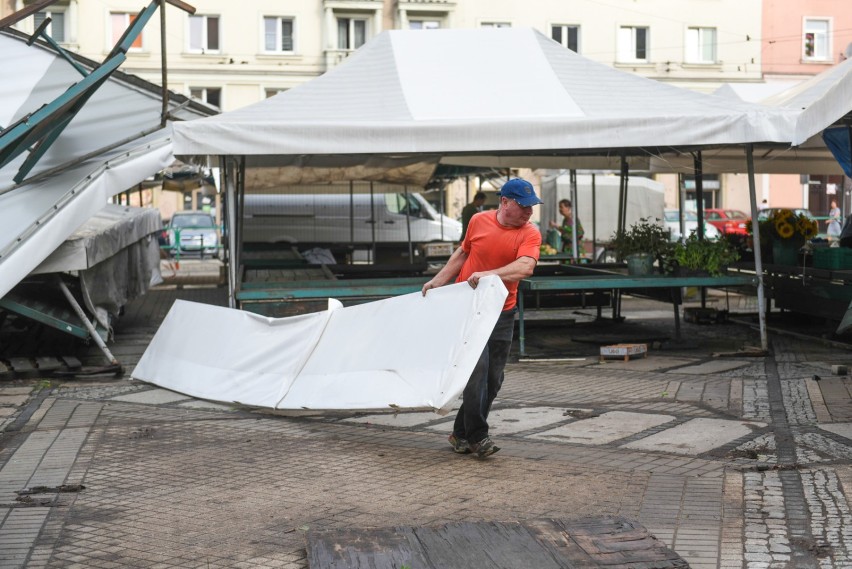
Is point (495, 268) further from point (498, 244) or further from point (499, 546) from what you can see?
point (499, 546)

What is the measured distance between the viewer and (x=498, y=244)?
7.11 meters

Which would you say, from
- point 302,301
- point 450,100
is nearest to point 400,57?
point 450,100

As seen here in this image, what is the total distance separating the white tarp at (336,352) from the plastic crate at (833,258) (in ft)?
20.3

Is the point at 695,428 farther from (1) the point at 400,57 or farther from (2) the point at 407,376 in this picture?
(1) the point at 400,57

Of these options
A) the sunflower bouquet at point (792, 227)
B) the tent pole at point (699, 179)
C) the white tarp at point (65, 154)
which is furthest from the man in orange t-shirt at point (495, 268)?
the sunflower bouquet at point (792, 227)

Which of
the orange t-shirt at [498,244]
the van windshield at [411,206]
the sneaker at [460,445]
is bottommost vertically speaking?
the sneaker at [460,445]

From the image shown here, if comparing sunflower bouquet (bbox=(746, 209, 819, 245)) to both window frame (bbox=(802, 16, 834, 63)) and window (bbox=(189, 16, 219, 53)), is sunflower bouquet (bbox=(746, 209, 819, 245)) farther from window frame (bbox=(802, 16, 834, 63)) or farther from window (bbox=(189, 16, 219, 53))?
window frame (bbox=(802, 16, 834, 63))

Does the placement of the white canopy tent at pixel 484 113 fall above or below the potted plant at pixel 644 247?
above

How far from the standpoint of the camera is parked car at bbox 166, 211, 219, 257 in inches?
1261

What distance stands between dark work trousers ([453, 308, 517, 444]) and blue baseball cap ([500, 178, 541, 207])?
0.71 meters

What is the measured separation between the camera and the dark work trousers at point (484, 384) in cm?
702

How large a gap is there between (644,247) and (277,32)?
3550 cm

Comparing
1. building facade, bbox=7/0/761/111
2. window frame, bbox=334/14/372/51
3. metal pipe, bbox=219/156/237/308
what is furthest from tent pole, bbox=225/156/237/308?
window frame, bbox=334/14/372/51

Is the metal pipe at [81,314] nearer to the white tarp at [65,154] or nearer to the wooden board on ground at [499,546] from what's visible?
the white tarp at [65,154]
